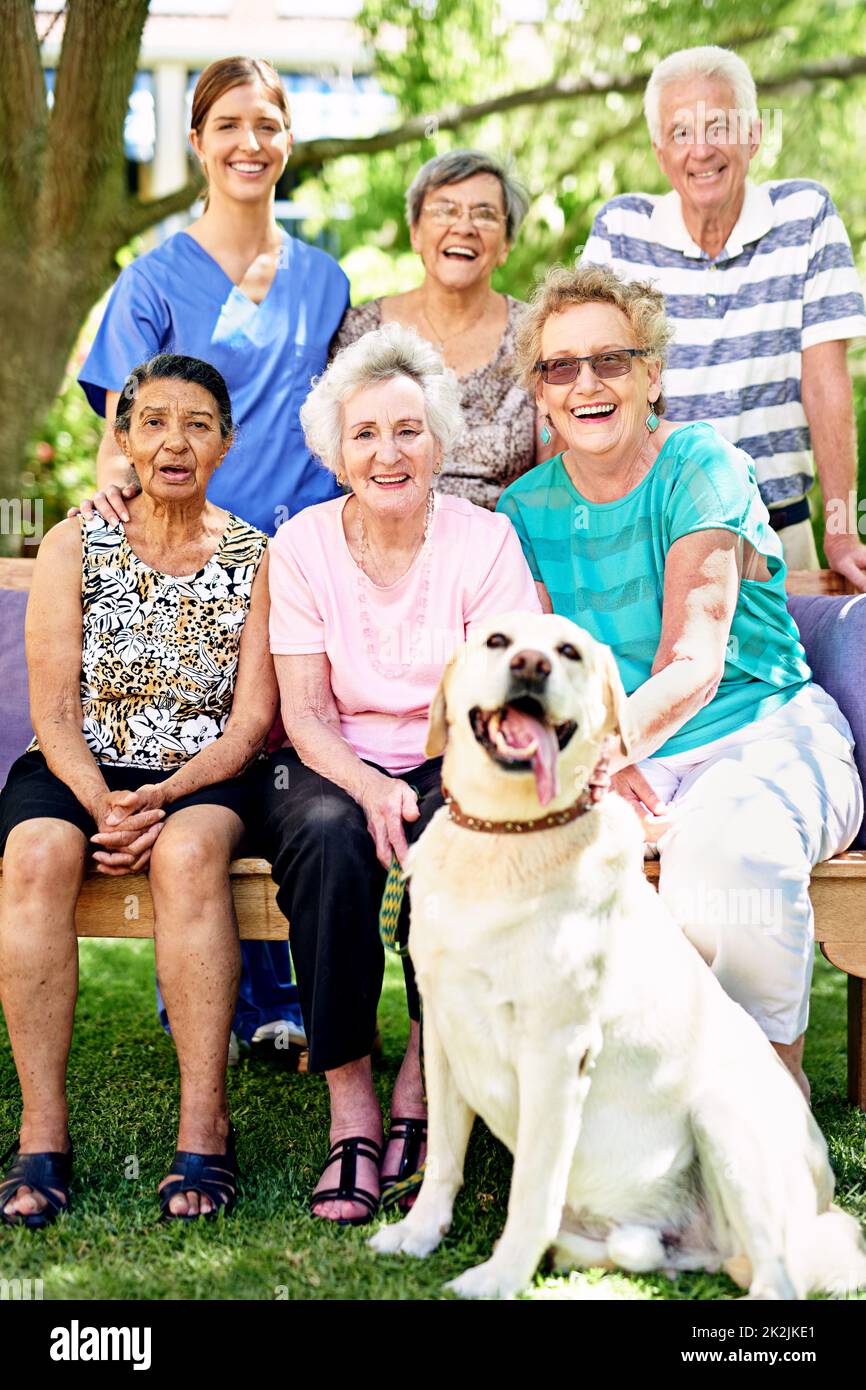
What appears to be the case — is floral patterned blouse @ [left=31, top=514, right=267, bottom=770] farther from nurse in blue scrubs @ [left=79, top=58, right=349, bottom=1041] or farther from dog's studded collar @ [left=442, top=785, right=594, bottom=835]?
dog's studded collar @ [left=442, top=785, right=594, bottom=835]

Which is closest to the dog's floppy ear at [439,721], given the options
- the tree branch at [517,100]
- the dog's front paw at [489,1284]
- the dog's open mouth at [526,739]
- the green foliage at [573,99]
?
the dog's open mouth at [526,739]

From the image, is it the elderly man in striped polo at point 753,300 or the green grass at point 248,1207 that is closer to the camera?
the green grass at point 248,1207

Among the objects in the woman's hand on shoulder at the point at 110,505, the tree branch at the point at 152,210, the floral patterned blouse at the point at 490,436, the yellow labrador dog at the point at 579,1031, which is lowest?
the yellow labrador dog at the point at 579,1031

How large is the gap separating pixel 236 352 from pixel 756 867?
2138 millimetres

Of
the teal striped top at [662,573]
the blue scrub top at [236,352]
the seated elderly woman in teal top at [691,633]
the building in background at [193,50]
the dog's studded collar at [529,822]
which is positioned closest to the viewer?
the dog's studded collar at [529,822]

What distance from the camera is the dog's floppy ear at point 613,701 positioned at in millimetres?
2641

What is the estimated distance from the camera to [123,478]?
149 inches

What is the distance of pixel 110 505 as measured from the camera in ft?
11.6

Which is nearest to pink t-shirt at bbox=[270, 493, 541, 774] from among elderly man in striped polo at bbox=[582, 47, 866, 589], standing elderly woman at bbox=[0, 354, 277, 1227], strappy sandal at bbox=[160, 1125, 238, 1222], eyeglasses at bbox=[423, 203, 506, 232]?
standing elderly woman at bbox=[0, 354, 277, 1227]

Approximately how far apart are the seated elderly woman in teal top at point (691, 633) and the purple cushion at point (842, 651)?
0.12m

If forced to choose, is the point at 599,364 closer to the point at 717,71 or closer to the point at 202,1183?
the point at 717,71

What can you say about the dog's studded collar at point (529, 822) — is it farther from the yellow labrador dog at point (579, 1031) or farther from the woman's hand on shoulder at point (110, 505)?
the woman's hand on shoulder at point (110, 505)

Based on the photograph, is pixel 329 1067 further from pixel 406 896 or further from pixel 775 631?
pixel 775 631

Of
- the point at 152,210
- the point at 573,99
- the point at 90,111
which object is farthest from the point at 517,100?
the point at 90,111
